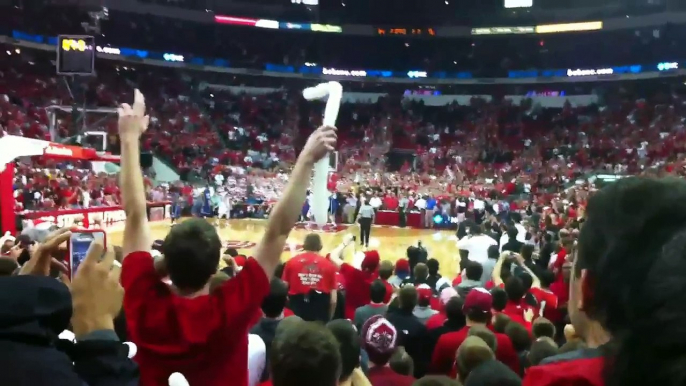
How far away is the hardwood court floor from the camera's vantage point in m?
14.8

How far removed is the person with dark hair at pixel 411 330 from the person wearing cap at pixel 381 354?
0.96 m

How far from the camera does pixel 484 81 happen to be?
35438 mm

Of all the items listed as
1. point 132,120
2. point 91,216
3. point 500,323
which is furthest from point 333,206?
point 132,120

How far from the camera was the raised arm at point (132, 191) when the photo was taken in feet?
7.87

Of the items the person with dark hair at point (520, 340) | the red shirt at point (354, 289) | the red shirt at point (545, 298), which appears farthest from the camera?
the red shirt at point (354, 289)

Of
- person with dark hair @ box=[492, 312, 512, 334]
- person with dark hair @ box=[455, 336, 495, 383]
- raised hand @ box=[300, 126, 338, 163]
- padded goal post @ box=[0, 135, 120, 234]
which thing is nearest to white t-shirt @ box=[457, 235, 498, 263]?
person with dark hair @ box=[492, 312, 512, 334]

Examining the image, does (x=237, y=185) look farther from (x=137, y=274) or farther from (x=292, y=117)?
(x=137, y=274)

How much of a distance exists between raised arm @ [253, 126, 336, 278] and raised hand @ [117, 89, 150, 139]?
0.74m

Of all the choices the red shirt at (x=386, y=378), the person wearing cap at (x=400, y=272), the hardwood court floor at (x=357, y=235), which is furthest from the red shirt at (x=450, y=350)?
the hardwood court floor at (x=357, y=235)

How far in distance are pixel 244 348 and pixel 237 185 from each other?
25.3 meters

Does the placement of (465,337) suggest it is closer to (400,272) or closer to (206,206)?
(400,272)

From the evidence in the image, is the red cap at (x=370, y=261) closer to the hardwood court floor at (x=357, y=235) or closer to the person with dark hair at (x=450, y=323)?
the person with dark hair at (x=450, y=323)

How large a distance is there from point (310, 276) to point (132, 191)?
3.26 meters

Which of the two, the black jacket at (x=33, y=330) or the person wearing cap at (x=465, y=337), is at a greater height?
the black jacket at (x=33, y=330)
